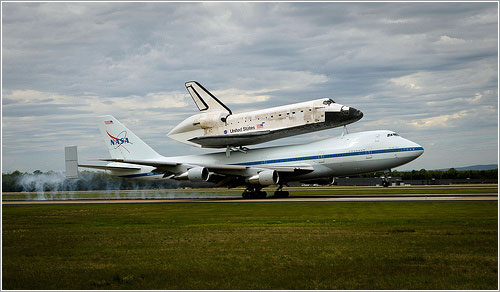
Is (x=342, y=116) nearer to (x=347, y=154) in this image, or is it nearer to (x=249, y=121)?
(x=347, y=154)

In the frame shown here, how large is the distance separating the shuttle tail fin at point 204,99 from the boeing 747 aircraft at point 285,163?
451 cm

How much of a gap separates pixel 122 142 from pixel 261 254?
143 feet

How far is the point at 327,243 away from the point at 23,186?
4995 cm

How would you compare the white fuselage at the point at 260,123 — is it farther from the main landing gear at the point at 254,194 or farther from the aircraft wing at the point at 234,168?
the main landing gear at the point at 254,194

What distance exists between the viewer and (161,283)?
11328 mm

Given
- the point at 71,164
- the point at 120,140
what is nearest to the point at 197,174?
the point at 71,164

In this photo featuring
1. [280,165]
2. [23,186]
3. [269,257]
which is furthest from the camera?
[23,186]

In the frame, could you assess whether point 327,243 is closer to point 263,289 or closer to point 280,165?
point 263,289

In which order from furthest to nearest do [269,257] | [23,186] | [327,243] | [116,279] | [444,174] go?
1. [444,174]
2. [23,186]
3. [327,243]
4. [269,257]
5. [116,279]

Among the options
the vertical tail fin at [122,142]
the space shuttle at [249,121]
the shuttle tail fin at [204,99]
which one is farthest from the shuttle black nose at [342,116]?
the vertical tail fin at [122,142]

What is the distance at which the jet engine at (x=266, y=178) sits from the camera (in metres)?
43.8

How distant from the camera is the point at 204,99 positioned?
51219 millimetres

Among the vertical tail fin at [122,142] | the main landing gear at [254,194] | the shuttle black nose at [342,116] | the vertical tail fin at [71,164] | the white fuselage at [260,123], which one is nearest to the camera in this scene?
the shuttle black nose at [342,116]

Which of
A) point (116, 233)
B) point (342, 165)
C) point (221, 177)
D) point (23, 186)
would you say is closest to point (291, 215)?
point (116, 233)
